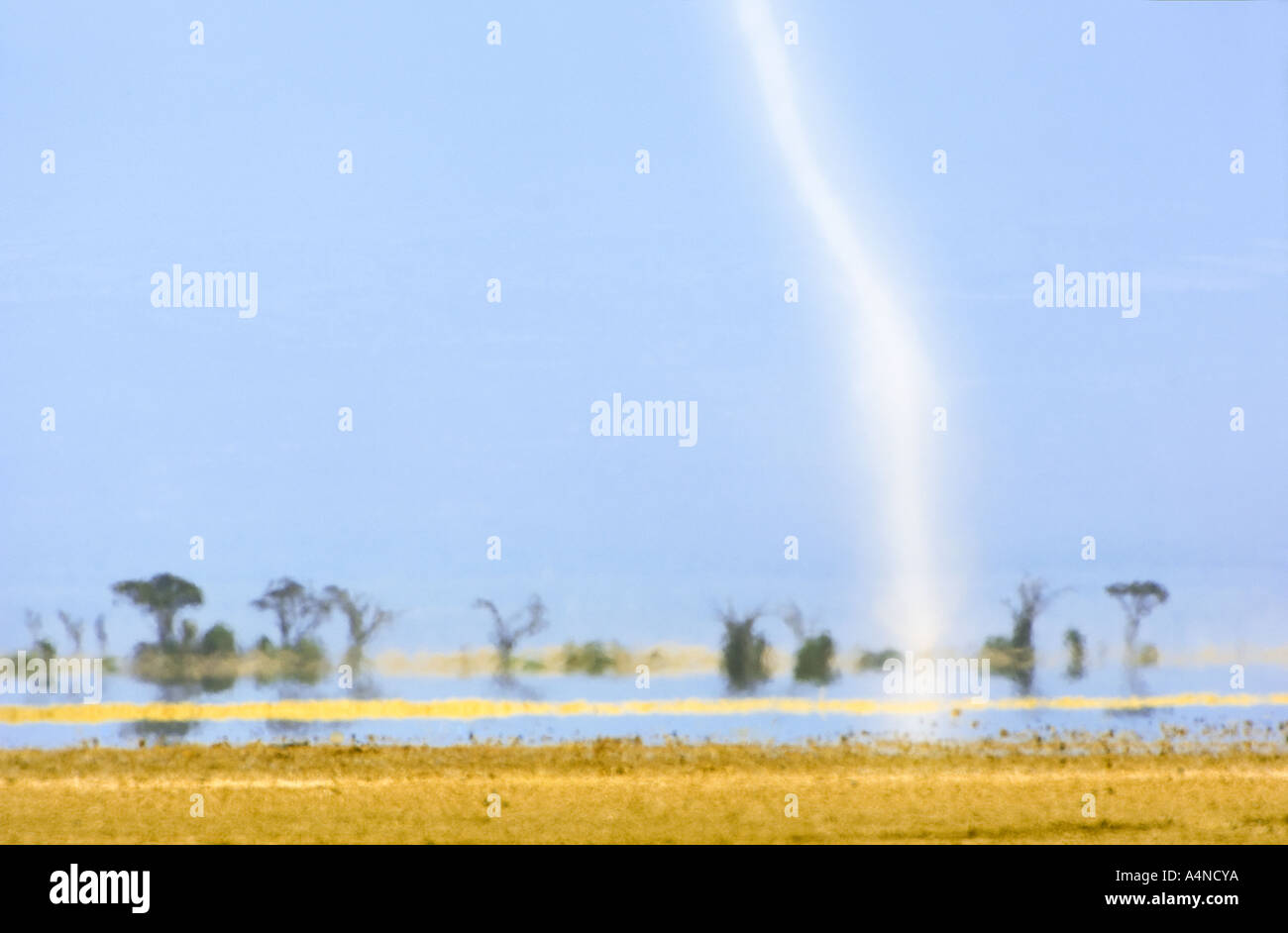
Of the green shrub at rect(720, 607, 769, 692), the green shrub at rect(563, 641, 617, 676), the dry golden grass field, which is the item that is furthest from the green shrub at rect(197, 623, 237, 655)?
the green shrub at rect(720, 607, 769, 692)

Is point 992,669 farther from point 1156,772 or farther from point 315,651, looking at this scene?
point 315,651

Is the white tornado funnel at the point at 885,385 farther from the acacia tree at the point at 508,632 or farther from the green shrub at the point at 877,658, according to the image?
the acacia tree at the point at 508,632

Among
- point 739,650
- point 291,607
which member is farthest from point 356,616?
point 739,650

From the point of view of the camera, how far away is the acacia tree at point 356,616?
5.98 m

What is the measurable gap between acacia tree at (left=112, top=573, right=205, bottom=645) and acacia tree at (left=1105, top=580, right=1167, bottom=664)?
3817mm

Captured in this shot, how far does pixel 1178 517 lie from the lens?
605 centimetres

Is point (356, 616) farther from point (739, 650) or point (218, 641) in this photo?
point (739, 650)

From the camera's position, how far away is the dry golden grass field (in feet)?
19.1

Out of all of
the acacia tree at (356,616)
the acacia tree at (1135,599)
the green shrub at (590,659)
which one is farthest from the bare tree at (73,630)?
the acacia tree at (1135,599)

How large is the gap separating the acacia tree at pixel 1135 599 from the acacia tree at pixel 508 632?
2.39 m

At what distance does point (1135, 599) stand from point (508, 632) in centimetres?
262

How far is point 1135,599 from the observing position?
6.02 metres
